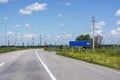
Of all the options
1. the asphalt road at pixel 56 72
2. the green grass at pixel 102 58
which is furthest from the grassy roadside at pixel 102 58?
the asphalt road at pixel 56 72

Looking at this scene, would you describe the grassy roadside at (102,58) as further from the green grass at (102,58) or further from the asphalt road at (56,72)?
the asphalt road at (56,72)

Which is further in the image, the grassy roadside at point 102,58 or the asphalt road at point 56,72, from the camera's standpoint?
the grassy roadside at point 102,58

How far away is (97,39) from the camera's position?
128m

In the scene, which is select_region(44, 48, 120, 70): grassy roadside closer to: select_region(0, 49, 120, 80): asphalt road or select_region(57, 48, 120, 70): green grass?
select_region(57, 48, 120, 70): green grass

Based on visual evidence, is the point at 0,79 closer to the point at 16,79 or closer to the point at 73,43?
the point at 16,79

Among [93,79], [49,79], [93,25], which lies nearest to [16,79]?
[49,79]

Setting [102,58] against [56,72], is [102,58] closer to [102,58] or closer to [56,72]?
[102,58]

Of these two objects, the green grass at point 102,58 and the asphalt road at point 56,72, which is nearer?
the asphalt road at point 56,72

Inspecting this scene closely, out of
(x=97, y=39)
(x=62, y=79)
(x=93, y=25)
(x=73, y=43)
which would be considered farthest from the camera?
(x=97, y=39)

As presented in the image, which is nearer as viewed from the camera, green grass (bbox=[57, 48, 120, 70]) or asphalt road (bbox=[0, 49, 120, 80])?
asphalt road (bbox=[0, 49, 120, 80])

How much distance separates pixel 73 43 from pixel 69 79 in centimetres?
5212

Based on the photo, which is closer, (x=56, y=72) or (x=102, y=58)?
(x=56, y=72)

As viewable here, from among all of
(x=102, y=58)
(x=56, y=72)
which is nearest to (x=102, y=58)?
(x=102, y=58)

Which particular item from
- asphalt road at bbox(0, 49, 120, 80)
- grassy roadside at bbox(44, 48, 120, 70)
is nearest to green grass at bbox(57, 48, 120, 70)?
grassy roadside at bbox(44, 48, 120, 70)
